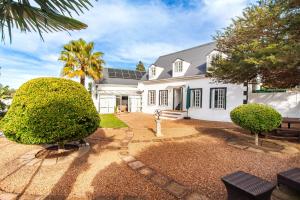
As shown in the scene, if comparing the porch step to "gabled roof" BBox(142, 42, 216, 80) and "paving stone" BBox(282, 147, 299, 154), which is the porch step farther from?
"paving stone" BBox(282, 147, 299, 154)

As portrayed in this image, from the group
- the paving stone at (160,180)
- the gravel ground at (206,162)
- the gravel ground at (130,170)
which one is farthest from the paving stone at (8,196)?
the gravel ground at (206,162)

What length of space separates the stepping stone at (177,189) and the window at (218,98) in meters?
12.0

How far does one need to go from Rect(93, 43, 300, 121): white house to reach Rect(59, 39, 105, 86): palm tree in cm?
299

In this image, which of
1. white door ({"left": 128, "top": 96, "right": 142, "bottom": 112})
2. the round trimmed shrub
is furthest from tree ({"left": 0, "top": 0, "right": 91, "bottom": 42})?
white door ({"left": 128, "top": 96, "right": 142, "bottom": 112})

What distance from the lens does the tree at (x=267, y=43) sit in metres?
6.04

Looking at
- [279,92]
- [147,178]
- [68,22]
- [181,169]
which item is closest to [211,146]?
[181,169]

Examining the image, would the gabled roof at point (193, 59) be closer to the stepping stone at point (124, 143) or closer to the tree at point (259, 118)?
the tree at point (259, 118)

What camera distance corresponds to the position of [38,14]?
2.17 metres

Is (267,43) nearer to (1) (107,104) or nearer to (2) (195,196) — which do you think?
(2) (195,196)

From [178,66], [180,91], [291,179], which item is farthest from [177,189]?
[178,66]

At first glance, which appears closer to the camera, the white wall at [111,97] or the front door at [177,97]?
the front door at [177,97]

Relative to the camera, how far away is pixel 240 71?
26.4 feet

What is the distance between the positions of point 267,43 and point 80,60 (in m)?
16.6

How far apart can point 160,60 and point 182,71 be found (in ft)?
21.2
